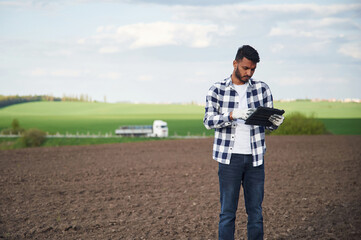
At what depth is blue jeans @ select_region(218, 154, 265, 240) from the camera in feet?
13.2

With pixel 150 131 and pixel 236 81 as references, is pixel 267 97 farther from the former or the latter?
pixel 150 131

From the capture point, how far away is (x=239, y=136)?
4.04 metres

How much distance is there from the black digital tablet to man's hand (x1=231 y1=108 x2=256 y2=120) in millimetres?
38

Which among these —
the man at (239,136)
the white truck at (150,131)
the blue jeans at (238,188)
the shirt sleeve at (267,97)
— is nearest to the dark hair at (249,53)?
the man at (239,136)

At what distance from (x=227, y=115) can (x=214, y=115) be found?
0.17 m

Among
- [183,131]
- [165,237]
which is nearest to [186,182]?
[165,237]

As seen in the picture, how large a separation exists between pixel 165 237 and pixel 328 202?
3518mm

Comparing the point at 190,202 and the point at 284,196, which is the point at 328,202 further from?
the point at 190,202

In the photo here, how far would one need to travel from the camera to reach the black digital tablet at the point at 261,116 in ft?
12.4

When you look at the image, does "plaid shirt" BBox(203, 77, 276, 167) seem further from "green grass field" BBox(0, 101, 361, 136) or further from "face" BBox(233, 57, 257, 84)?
"green grass field" BBox(0, 101, 361, 136)

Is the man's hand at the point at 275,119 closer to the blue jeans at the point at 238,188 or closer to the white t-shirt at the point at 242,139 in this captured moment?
the white t-shirt at the point at 242,139

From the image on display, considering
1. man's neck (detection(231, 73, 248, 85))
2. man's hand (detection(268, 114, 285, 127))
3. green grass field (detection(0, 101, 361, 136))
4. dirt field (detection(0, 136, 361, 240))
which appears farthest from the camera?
green grass field (detection(0, 101, 361, 136))

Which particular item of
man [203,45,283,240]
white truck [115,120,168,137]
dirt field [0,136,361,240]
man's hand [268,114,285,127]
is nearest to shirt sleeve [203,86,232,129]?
man [203,45,283,240]

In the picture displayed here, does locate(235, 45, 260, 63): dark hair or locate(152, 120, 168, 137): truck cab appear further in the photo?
locate(152, 120, 168, 137): truck cab
